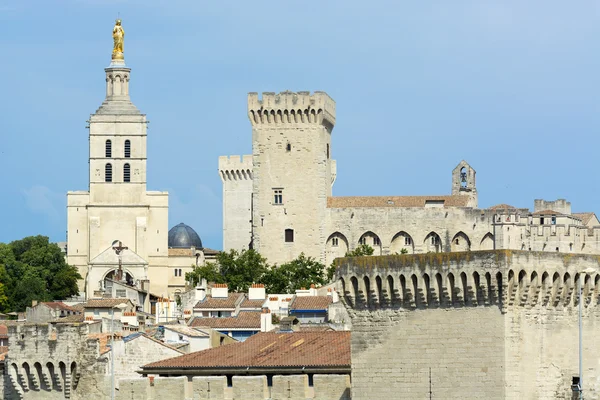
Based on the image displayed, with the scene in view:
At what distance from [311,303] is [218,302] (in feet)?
23.8

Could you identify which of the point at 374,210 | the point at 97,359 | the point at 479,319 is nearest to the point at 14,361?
the point at 97,359

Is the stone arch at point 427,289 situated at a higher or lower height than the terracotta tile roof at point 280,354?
higher

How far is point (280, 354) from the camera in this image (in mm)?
59000

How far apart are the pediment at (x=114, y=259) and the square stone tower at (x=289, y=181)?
56.0 feet

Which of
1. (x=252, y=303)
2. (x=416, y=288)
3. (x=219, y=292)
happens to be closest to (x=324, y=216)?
(x=219, y=292)

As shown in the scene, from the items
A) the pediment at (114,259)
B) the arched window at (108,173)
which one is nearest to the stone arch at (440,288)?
the pediment at (114,259)

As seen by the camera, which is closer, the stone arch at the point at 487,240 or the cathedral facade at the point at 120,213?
the stone arch at the point at 487,240

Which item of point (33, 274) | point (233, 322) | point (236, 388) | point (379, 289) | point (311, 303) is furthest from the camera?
point (33, 274)

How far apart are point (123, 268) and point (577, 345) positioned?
105830mm

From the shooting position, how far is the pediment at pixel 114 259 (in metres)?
152

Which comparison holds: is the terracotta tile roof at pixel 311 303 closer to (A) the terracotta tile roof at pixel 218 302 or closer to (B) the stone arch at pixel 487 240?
(A) the terracotta tile roof at pixel 218 302

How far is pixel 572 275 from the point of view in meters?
46.5

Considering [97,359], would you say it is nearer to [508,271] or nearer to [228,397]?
[228,397]

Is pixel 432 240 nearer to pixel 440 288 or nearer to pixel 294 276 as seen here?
pixel 294 276
